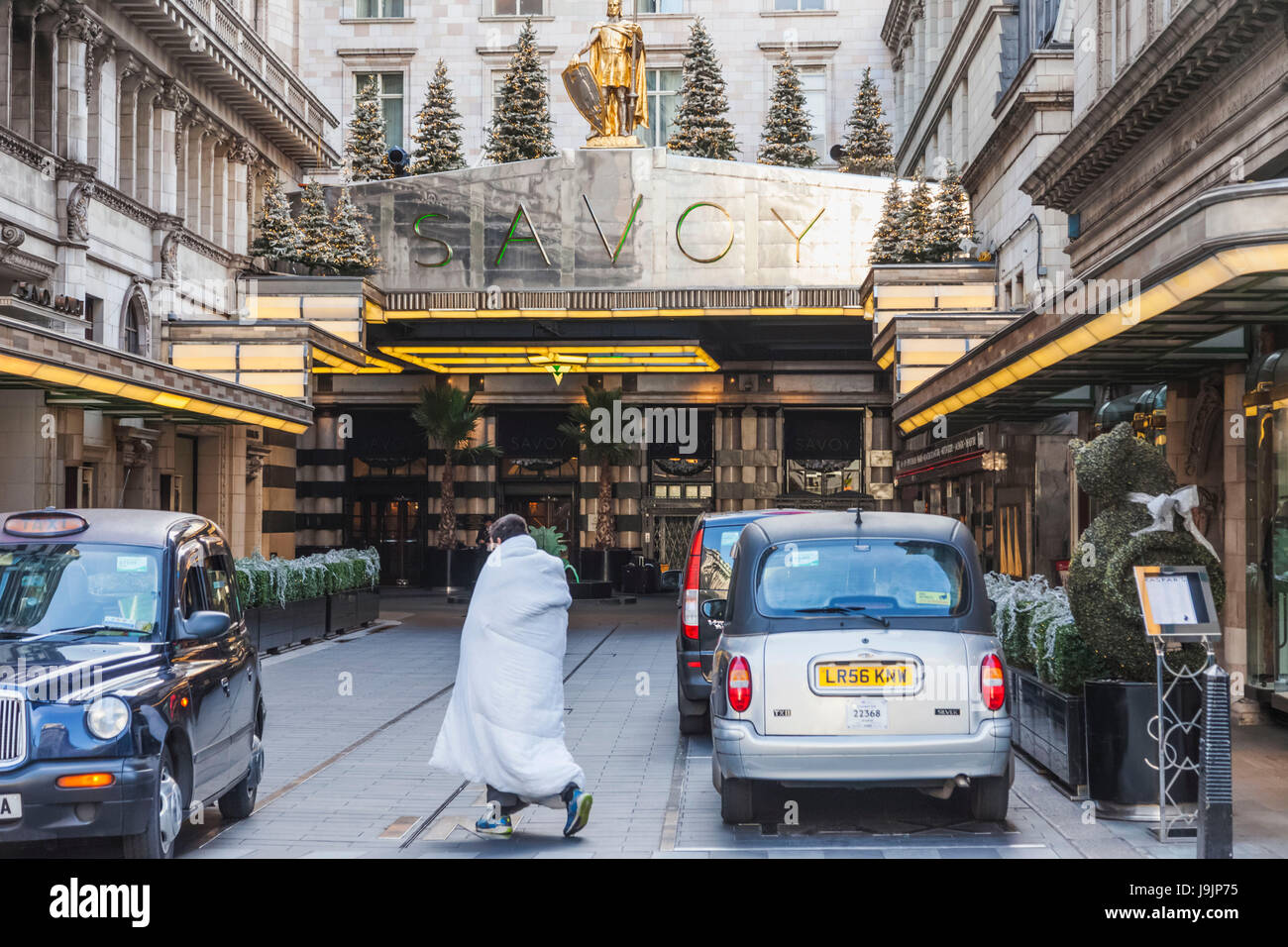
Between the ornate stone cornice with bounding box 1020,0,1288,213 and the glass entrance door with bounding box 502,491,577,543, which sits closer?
the ornate stone cornice with bounding box 1020,0,1288,213

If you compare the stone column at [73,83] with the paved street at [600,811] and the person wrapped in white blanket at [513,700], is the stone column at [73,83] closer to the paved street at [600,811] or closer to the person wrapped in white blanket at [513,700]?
the paved street at [600,811]

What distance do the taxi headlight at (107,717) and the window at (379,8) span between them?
48548 mm

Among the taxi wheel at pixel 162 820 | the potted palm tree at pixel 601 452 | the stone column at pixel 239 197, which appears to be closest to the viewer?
the taxi wheel at pixel 162 820

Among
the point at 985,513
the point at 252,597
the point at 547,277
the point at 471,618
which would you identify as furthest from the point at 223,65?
the point at 471,618

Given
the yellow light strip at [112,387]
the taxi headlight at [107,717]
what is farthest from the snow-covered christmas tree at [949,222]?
the taxi headlight at [107,717]

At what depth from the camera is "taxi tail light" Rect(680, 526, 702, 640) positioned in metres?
12.9

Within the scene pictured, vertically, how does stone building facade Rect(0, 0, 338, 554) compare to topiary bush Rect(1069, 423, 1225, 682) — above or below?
above

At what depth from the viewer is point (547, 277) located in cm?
3136

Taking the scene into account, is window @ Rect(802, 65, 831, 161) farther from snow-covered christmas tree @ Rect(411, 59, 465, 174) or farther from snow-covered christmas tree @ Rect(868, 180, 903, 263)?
snow-covered christmas tree @ Rect(868, 180, 903, 263)

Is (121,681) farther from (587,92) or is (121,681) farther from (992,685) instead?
(587,92)

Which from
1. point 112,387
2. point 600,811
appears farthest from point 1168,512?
point 112,387

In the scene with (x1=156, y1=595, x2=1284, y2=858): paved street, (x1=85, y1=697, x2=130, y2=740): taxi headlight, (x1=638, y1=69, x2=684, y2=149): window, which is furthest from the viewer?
(x1=638, y1=69, x2=684, y2=149): window

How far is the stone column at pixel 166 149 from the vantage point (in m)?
28.9

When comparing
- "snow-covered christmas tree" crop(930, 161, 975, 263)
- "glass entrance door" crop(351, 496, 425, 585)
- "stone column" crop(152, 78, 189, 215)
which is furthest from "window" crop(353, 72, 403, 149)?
"snow-covered christmas tree" crop(930, 161, 975, 263)
